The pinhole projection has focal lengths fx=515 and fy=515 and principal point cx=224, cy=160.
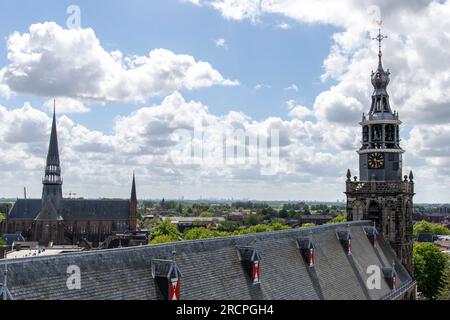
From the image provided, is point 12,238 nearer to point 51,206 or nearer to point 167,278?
point 51,206

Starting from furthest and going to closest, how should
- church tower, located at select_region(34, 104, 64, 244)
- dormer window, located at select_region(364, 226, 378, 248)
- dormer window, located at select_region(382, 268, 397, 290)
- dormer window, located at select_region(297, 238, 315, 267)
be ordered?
church tower, located at select_region(34, 104, 64, 244) < dormer window, located at select_region(364, 226, 378, 248) < dormer window, located at select_region(382, 268, 397, 290) < dormer window, located at select_region(297, 238, 315, 267)

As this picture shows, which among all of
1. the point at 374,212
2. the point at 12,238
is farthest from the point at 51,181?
the point at 374,212

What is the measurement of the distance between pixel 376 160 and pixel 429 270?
3393cm

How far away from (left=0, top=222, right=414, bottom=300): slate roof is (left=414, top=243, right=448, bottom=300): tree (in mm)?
39709

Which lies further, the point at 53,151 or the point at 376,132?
the point at 53,151

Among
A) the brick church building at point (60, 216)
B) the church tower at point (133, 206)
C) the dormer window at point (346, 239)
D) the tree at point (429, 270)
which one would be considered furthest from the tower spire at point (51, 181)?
the dormer window at point (346, 239)

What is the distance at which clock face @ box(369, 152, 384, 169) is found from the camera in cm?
5694

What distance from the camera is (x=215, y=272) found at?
27.8 m

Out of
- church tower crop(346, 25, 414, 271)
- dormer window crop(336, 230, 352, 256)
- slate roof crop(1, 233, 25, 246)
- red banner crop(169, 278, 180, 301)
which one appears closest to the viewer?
red banner crop(169, 278, 180, 301)

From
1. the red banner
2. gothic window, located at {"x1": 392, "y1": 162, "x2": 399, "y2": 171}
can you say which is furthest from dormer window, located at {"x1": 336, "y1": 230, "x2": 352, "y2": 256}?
the red banner

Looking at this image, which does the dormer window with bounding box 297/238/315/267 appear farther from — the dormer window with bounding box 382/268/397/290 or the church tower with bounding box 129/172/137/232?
the church tower with bounding box 129/172/137/232
